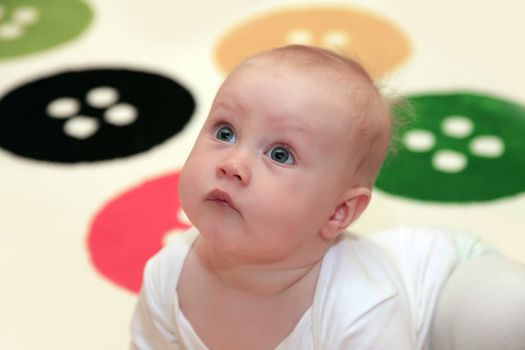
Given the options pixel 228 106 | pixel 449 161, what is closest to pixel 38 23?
pixel 449 161

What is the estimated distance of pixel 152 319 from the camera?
785 mm

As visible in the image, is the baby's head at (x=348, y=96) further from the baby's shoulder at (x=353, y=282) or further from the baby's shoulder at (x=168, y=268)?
the baby's shoulder at (x=168, y=268)

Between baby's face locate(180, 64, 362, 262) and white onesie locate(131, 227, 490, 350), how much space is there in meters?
0.09

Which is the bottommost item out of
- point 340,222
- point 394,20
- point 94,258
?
point 94,258

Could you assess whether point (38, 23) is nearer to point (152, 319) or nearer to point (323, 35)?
point (323, 35)

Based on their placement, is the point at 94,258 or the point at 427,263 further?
the point at 94,258

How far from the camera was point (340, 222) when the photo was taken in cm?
70

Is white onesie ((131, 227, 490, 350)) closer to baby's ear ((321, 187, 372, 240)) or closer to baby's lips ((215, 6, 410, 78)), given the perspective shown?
baby's ear ((321, 187, 372, 240))

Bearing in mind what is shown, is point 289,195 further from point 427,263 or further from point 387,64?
point 387,64

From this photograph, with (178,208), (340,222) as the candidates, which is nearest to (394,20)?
(178,208)

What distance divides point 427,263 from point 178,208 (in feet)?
1.30

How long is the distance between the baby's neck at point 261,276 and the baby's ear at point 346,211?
0.13ft

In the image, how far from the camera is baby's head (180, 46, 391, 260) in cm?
63

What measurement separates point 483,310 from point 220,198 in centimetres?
29
